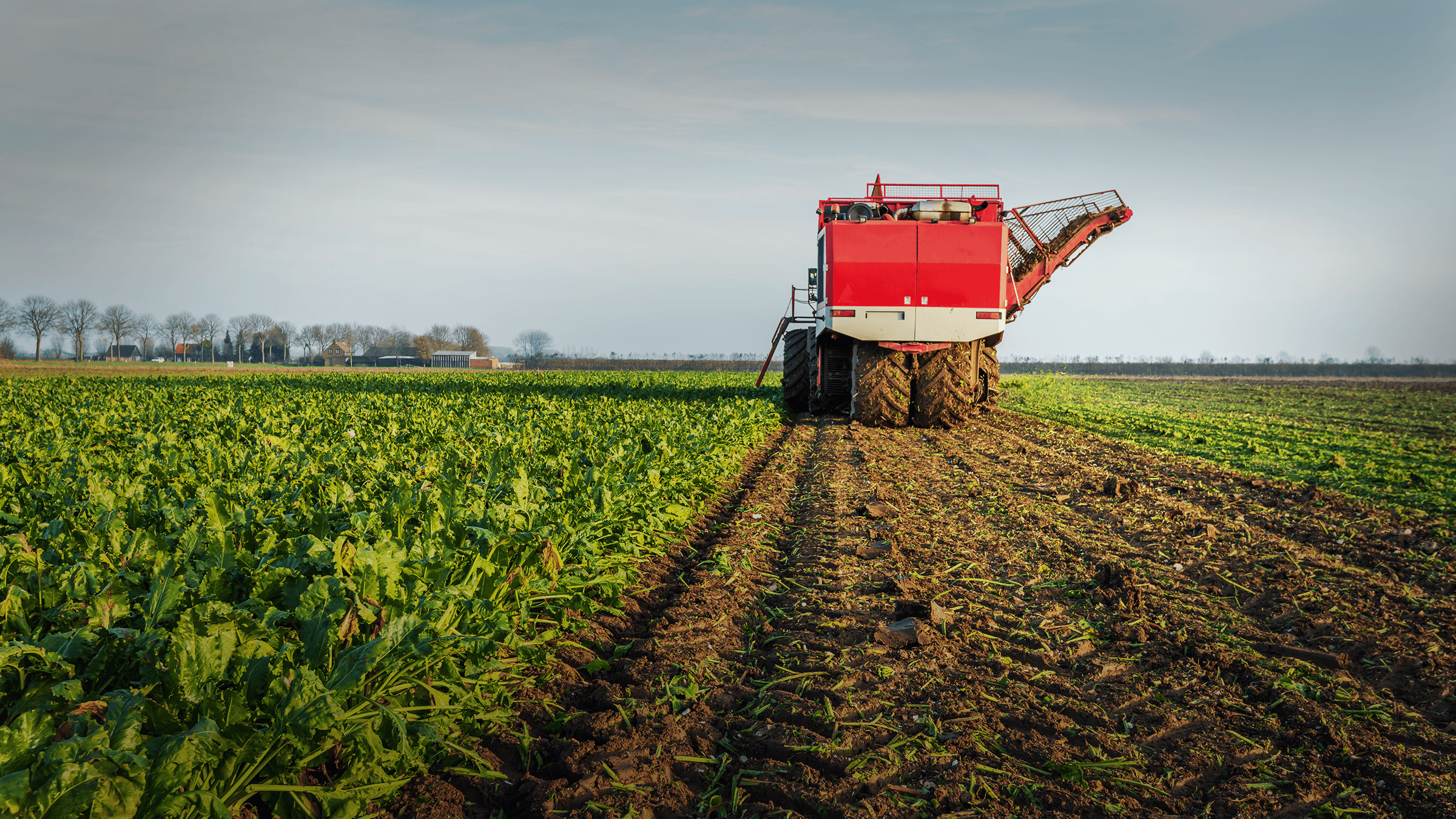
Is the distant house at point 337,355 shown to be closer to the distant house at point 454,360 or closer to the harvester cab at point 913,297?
the distant house at point 454,360

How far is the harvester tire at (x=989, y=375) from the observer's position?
1467 centimetres

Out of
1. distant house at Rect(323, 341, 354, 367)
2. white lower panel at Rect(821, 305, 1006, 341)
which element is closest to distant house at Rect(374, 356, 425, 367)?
distant house at Rect(323, 341, 354, 367)

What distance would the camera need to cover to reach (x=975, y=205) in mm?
13586

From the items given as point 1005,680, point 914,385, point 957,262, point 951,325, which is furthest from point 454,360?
point 1005,680

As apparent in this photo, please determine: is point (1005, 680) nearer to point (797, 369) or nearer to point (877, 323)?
point (877, 323)

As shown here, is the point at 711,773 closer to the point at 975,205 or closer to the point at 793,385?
the point at 975,205

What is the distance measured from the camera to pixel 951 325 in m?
13.1

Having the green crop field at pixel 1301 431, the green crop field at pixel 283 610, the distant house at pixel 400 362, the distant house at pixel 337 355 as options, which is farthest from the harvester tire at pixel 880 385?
the distant house at pixel 337 355

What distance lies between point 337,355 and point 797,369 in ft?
389

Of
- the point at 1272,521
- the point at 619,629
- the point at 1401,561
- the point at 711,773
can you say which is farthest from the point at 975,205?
the point at 711,773

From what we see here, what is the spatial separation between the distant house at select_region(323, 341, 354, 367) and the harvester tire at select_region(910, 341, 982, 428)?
114 meters

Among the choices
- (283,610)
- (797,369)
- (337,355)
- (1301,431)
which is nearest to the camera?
(283,610)

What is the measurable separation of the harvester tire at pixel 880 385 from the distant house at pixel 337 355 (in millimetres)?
112902

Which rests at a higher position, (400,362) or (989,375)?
(400,362)
